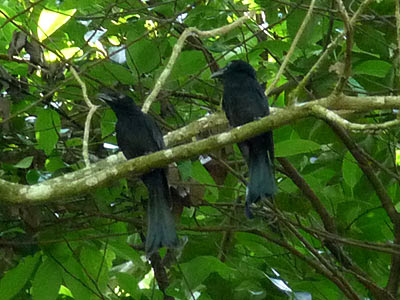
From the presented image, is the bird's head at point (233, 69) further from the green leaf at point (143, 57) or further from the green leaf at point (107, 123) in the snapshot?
the green leaf at point (107, 123)

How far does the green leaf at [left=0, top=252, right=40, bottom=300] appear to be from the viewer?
3744 millimetres

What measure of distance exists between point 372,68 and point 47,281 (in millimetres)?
1862

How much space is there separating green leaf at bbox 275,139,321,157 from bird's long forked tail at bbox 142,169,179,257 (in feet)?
1.91

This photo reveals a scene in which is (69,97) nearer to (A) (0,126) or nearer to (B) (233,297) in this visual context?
(A) (0,126)

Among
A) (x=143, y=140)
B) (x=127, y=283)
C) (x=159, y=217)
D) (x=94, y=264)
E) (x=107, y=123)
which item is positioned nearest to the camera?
(x=159, y=217)

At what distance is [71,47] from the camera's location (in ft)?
14.3

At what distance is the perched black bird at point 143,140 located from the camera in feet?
12.5

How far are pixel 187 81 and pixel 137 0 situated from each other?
491mm

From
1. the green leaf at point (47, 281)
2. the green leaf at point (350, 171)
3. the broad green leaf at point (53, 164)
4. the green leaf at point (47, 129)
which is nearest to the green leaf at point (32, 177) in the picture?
the green leaf at point (47, 129)

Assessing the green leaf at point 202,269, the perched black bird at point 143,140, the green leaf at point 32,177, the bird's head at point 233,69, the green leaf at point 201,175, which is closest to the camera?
the green leaf at point 202,269

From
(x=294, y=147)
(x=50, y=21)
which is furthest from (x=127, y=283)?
(x=50, y=21)

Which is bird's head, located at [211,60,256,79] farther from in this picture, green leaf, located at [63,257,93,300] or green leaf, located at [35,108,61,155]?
green leaf, located at [63,257,93,300]

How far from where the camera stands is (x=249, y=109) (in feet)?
13.4

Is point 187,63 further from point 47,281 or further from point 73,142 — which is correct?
point 47,281
